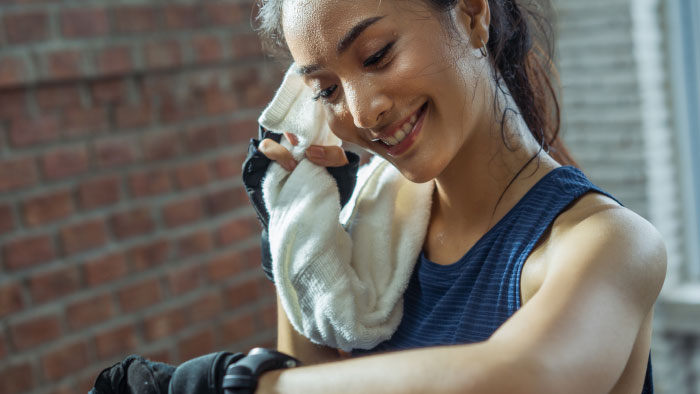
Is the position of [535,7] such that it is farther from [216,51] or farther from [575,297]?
[216,51]

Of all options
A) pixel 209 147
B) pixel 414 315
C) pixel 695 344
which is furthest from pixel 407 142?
pixel 695 344

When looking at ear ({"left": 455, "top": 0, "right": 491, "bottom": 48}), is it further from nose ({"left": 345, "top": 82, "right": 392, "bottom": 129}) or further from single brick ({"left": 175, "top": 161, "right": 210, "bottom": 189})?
single brick ({"left": 175, "top": 161, "right": 210, "bottom": 189})

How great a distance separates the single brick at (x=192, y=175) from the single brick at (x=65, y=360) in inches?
19.3

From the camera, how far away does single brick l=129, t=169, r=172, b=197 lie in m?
2.05

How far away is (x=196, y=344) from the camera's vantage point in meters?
2.20

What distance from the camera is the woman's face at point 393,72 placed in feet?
3.20

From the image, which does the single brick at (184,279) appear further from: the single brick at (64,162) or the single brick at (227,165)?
the single brick at (64,162)

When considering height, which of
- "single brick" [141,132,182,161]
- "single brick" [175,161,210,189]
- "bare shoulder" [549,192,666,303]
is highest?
"bare shoulder" [549,192,666,303]

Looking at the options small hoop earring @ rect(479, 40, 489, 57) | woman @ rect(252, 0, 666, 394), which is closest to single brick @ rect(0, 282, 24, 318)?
woman @ rect(252, 0, 666, 394)

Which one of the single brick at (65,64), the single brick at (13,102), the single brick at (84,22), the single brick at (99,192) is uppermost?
the single brick at (84,22)

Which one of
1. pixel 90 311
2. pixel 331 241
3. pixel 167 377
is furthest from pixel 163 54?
pixel 167 377

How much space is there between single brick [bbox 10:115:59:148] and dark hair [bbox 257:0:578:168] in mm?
827

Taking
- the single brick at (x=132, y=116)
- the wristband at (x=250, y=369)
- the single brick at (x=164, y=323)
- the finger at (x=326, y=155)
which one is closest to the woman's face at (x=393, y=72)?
the finger at (x=326, y=155)

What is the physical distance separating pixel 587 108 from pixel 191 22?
4.04 feet
